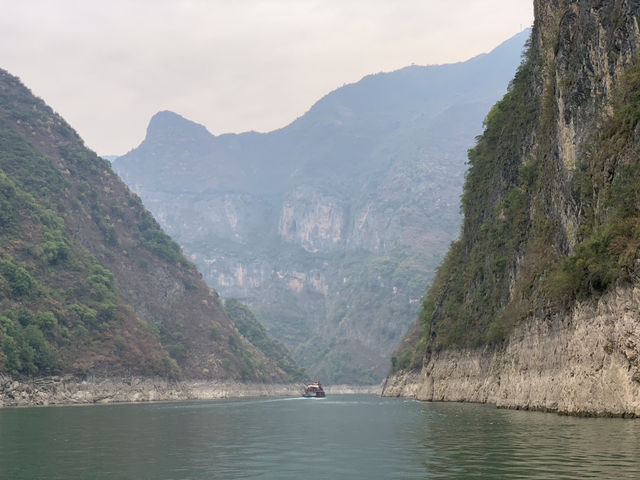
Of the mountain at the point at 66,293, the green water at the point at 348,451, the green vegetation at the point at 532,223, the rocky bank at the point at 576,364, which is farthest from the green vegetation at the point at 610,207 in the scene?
the mountain at the point at 66,293

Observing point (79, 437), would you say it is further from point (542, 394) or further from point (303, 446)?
point (542, 394)

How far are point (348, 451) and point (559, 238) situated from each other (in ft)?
112

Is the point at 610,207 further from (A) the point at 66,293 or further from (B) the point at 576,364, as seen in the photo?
(A) the point at 66,293

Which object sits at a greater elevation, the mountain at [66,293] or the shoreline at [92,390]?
the mountain at [66,293]

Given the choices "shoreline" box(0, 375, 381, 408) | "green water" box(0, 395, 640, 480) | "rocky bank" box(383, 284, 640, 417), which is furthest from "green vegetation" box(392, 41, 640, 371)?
"shoreline" box(0, 375, 381, 408)

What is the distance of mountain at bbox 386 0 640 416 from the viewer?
45406 mm

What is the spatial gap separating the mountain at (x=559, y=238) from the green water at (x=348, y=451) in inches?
186

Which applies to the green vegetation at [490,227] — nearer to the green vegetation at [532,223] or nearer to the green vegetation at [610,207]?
the green vegetation at [532,223]

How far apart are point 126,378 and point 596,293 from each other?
116119 mm

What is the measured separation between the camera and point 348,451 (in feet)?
118

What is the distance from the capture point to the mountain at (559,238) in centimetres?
4541

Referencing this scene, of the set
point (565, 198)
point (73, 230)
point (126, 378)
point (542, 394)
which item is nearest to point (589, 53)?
point (565, 198)

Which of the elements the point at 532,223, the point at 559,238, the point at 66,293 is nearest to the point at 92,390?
the point at 66,293

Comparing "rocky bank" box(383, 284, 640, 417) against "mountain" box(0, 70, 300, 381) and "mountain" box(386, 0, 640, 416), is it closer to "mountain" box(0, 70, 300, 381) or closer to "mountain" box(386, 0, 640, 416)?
"mountain" box(386, 0, 640, 416)
